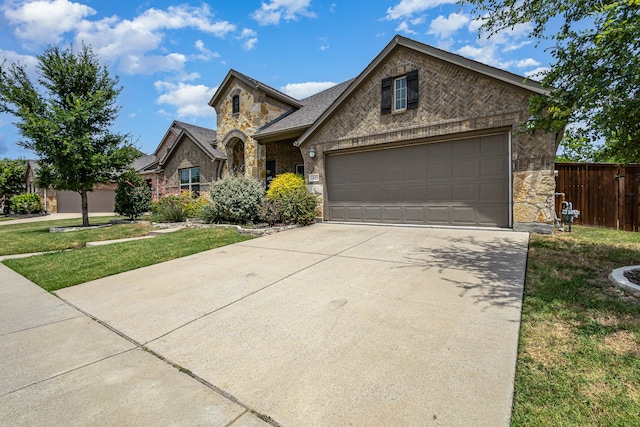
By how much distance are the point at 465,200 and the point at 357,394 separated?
781 centimetres

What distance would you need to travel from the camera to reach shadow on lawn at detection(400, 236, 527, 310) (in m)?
3.69

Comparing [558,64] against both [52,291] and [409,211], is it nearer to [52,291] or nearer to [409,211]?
[409,211]

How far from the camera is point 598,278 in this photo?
13.5 ft

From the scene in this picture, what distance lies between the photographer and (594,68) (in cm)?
382

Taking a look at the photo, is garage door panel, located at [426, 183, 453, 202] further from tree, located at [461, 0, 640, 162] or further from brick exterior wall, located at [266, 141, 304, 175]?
brick exterior wall, located at [266, 141, 304, 175]

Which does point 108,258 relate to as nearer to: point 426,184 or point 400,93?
point 426,184

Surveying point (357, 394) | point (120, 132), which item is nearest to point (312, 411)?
point (357, 394)

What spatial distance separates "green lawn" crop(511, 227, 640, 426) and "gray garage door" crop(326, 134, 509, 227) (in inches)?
152

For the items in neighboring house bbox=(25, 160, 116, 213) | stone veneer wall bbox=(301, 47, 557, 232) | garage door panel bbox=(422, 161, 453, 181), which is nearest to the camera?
stone veneer wall bbox=(301, 47, 557, 232)

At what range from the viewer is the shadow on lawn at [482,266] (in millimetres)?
3689

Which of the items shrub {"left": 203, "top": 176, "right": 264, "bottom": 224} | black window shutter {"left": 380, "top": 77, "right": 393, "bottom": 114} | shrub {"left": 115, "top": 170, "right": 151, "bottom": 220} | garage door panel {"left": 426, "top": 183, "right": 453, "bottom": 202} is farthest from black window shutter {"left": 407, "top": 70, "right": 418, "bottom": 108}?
shrub {"left": 115, "top": 170, "right": 151, "bottom": 220}

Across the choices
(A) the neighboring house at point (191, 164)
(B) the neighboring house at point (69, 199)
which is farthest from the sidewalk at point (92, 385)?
(B) the neighboring house at point (69, 199)

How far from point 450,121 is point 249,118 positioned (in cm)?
986

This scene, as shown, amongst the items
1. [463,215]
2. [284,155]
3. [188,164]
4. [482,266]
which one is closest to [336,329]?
[482,266]
